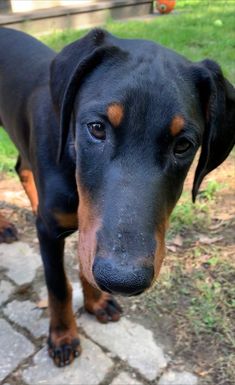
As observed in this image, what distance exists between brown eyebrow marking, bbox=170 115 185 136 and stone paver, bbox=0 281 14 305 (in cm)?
187

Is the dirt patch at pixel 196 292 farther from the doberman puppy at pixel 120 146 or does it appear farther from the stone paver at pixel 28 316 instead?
the doberman puppy at pixel 120 146

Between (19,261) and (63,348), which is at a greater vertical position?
(63,348)

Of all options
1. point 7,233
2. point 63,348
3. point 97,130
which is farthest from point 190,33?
point 97,130

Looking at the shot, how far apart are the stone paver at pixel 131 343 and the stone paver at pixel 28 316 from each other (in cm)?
25

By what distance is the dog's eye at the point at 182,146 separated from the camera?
6.98 ft

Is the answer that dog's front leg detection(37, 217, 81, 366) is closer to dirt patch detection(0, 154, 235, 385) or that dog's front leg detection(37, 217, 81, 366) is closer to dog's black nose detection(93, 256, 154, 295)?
dirt patch detection(0, 154, 235, 385)

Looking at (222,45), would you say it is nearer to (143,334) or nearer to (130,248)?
(143,334)

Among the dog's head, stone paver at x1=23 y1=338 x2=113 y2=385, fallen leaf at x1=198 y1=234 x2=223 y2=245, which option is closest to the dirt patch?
fallen leaf at x1=198 y1=234 x2=223 y2=245

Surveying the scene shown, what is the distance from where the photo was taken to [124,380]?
9.16 feet

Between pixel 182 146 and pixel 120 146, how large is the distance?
0.95ft

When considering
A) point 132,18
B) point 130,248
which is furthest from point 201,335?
point 132,18

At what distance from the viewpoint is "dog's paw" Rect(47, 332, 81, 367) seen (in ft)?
9.52

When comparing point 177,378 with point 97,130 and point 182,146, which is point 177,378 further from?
point 97,130

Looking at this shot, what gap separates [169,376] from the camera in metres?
2.83
